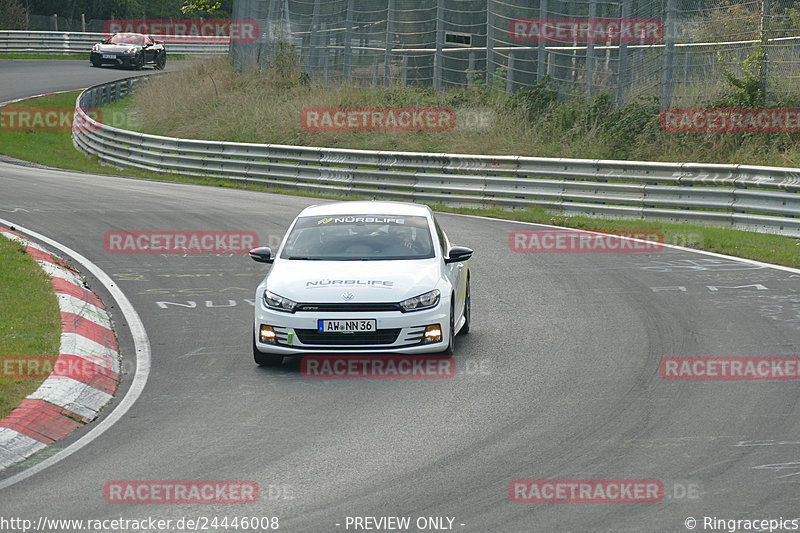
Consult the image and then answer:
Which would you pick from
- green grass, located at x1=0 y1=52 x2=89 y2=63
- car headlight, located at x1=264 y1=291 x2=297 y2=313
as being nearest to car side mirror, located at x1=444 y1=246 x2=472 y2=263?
car headlight, located at x1=264 y1=291 x2=297 y2=313

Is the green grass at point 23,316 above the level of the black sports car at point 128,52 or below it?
below

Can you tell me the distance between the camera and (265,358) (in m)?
10.0

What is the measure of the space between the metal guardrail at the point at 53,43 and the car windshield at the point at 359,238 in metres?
48.9

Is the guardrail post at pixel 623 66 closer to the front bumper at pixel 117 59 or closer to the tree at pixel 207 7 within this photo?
the tree at pixel 207 7

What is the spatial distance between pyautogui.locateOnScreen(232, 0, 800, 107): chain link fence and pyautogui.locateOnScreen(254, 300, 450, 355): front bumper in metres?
15.0

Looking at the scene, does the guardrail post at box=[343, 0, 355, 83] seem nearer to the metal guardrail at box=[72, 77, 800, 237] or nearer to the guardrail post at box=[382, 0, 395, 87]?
the guardrail post at box=[382, 0, 395, 87]

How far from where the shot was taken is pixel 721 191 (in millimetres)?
18719

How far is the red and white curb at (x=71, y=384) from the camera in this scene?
25.2ft

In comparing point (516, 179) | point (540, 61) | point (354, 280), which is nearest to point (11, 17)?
point (540, 61)

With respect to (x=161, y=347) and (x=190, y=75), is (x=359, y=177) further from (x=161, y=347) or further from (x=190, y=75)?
(x=190, y=75)

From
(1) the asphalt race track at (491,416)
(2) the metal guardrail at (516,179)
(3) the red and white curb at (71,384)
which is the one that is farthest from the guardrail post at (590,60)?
(3) the red and white curb at (71,384)

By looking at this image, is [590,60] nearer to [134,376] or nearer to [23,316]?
[23,316]

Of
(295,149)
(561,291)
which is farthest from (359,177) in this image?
(561,291)

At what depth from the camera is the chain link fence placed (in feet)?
74.8
